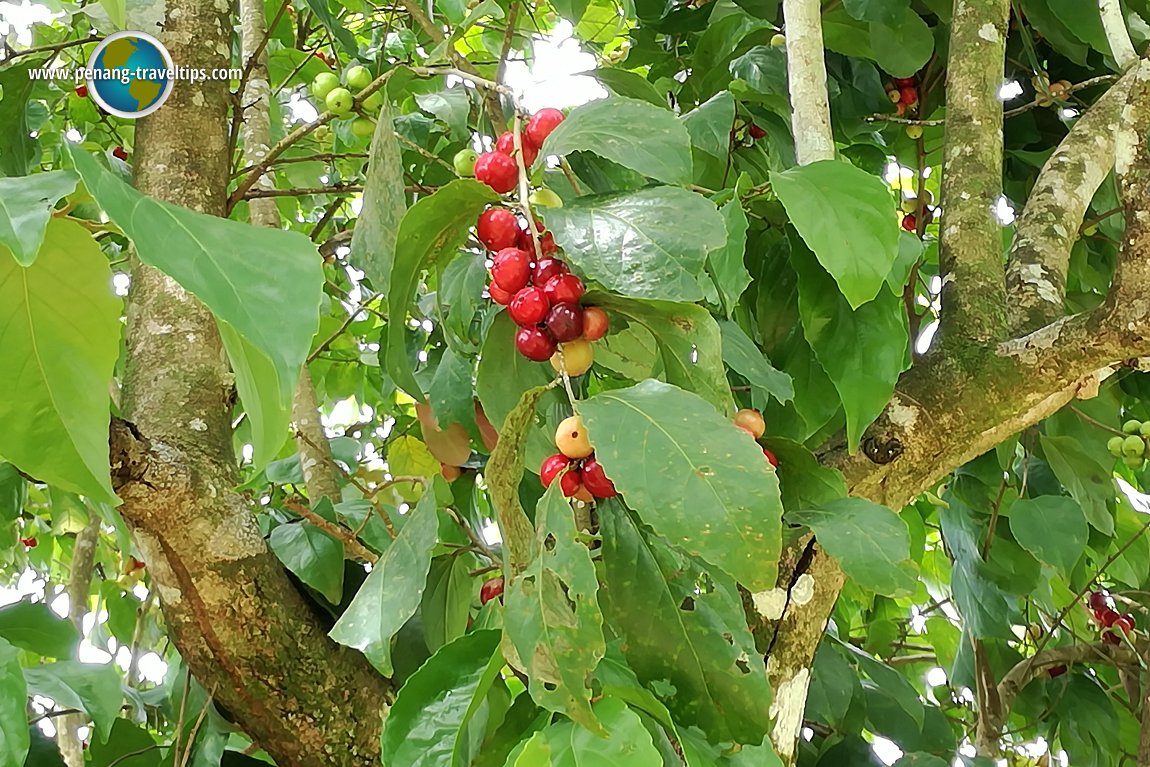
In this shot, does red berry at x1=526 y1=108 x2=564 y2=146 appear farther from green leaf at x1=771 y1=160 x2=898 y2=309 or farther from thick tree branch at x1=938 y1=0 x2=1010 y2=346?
thick tree branch at x1=938 y1=0 x2=1010 y2=346

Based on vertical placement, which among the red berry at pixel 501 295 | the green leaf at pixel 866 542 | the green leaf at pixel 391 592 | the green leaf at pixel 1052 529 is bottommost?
the green leaf at pixel 1052 529

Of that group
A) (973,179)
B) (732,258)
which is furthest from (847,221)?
(973,179)

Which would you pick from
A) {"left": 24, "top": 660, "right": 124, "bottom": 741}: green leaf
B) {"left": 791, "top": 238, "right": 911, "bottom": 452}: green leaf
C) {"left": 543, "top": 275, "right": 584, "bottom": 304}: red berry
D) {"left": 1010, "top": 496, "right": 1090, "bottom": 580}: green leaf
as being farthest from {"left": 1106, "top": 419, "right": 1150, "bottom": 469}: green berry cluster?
{"left": 24, "top": 660, "right": 124, "bottom": 741}: green leaf

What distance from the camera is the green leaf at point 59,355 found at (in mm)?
392

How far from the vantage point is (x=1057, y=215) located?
900 millimetres

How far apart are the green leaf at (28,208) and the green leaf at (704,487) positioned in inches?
8.6

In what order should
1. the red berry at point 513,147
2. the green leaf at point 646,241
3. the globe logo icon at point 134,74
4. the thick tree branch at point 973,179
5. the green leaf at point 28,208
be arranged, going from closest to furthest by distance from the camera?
the green leaf at point 28,208 → the green leaf at point 646,241 → the red berry at point 513,147 → the thick tree branch at point 973,179 → the globe logo icon at point 134,74

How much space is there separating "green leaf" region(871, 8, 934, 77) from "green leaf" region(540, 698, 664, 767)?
837 mm

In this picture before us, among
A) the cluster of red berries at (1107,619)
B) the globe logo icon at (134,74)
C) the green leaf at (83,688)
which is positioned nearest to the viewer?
the green leaf at (83,688)

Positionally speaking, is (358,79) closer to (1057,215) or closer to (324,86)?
(324,86)

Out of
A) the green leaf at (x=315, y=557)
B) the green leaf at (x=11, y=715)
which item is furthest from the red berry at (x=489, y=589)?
the green leaf at (x=11, y=715)

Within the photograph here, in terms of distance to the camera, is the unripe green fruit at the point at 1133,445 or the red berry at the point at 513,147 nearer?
the red berry at the point at 513,147

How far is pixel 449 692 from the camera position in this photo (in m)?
0.50

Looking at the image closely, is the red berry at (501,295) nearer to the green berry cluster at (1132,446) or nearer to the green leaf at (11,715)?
the green leaf at (11,715)
